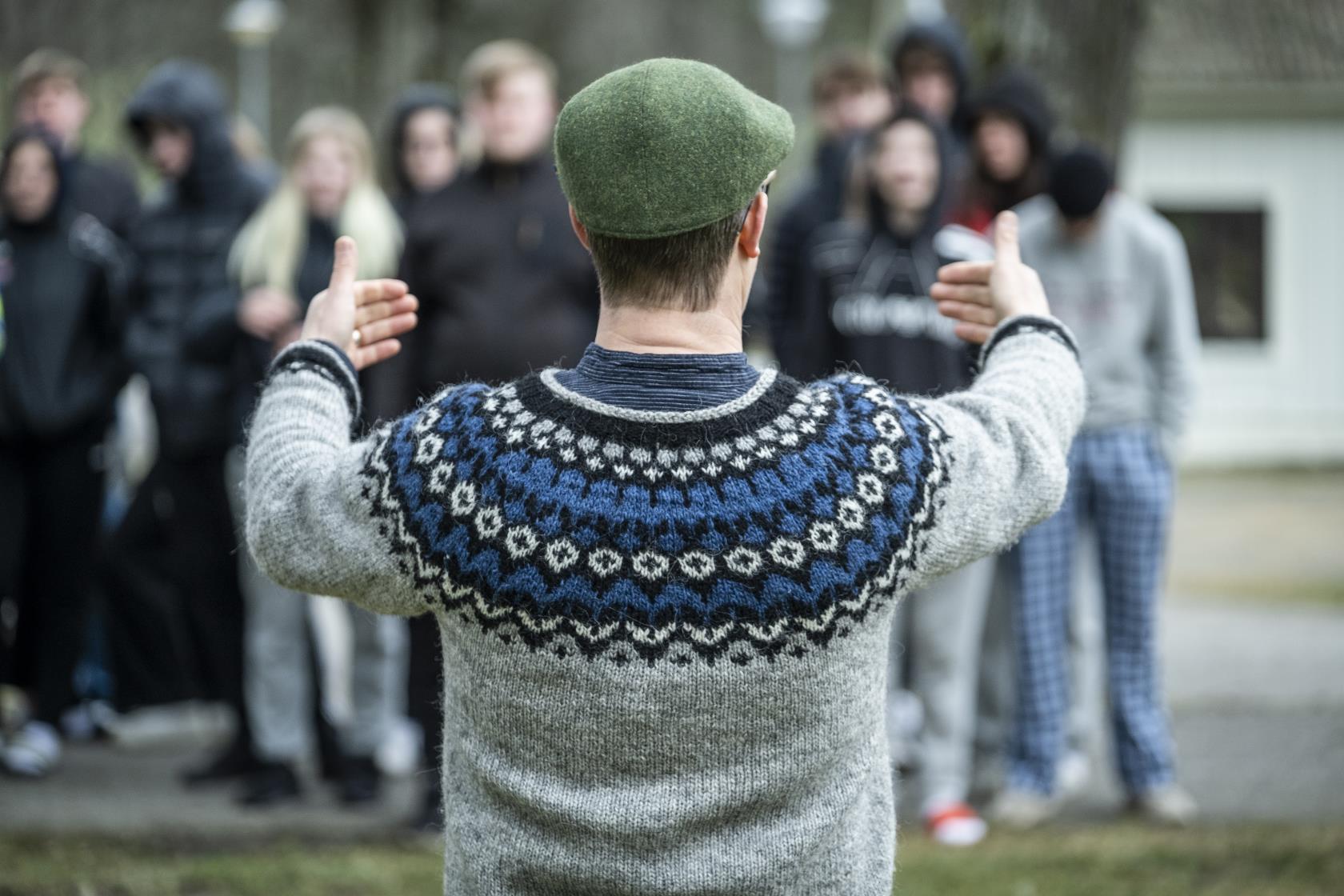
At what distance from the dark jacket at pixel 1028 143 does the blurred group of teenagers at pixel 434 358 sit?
0.01 metres

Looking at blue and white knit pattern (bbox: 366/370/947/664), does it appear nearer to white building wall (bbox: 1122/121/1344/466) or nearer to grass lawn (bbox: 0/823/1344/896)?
grass lawn (bbox: 0/823/1344/896)

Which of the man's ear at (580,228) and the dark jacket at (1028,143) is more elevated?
the dark jacket at (1028,143)

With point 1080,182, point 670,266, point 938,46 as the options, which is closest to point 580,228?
point 670,266

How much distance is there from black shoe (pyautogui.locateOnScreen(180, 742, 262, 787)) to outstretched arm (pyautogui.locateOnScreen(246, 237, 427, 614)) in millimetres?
4020

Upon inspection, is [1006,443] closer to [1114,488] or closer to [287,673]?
[1114,488]

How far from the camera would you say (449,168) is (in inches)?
245

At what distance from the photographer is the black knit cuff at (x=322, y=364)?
87.7 inches

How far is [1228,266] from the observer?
54.3ft

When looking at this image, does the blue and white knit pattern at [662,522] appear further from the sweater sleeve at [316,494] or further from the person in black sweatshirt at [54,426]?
the person in black sweatshirt at [54,426]

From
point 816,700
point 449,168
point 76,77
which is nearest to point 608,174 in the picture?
point 816,700

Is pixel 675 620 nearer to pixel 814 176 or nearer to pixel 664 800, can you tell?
pixel 664 800

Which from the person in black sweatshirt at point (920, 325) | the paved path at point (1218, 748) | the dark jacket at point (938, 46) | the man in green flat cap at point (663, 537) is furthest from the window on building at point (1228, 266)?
the man in green flat cap at point (663, 537)

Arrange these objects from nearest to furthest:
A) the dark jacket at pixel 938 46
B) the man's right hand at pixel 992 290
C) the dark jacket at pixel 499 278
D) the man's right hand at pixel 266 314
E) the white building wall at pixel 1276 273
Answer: the man's right hand at pixel 992 290
the dark jacket at pixel 499 278
the man's right hand at pixel 266 314
the dark jacket at pixel 938 46
the white building wall at pixel 1276 273

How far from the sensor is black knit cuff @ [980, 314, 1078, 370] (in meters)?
2.29
